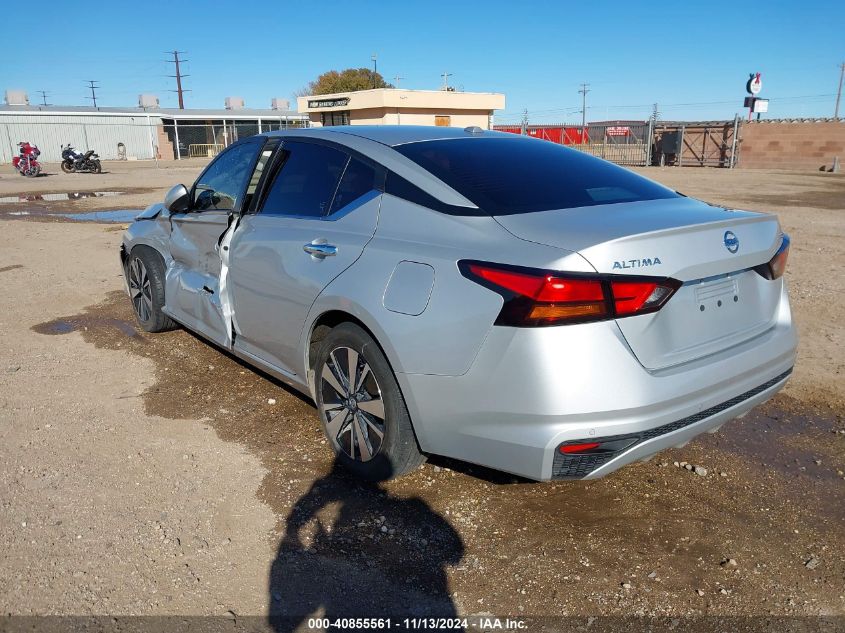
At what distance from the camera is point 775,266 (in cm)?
316

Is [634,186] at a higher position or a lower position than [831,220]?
higher

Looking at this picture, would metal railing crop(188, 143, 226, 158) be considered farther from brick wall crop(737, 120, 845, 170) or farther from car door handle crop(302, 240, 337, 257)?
car door handle crop(302, 240, 337, 257)

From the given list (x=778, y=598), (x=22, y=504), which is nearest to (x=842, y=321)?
(x=778, y=598)

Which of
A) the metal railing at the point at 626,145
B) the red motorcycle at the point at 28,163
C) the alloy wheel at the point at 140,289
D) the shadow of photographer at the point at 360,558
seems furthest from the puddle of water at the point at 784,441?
the metal railing at the point at 626,145

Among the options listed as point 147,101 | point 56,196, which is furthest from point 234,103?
point 56,196

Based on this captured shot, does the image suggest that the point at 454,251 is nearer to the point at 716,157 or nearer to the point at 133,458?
the point at 133,458

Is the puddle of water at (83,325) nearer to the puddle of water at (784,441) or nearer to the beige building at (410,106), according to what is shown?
the puddle of water at (784,441)

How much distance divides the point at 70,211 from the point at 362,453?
1551cm

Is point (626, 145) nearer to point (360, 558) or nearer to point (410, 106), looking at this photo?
point (410, 106)

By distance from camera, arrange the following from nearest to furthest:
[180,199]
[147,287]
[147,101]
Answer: [180,199] < [147,287] < [147,101]

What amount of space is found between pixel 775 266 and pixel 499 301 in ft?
4.74

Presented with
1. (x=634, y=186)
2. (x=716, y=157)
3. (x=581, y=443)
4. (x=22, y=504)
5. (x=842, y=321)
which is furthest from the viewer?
(x=716, y=157)

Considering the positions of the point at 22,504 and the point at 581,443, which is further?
the point at 22,504

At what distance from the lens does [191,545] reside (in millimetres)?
2982
